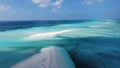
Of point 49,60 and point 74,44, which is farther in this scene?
point 74,44

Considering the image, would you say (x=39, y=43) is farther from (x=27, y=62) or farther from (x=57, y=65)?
(x=57, y=65)

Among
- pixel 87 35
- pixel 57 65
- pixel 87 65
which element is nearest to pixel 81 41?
pixel 87 35

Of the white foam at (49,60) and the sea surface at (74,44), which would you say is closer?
the white foam at (49,60)

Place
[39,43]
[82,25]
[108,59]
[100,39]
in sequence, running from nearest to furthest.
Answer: [108,59] → [39,43] → [100,39] → [82,25]

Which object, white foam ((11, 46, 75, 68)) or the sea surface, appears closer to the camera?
white foam ((11, 46, 75, 68))
